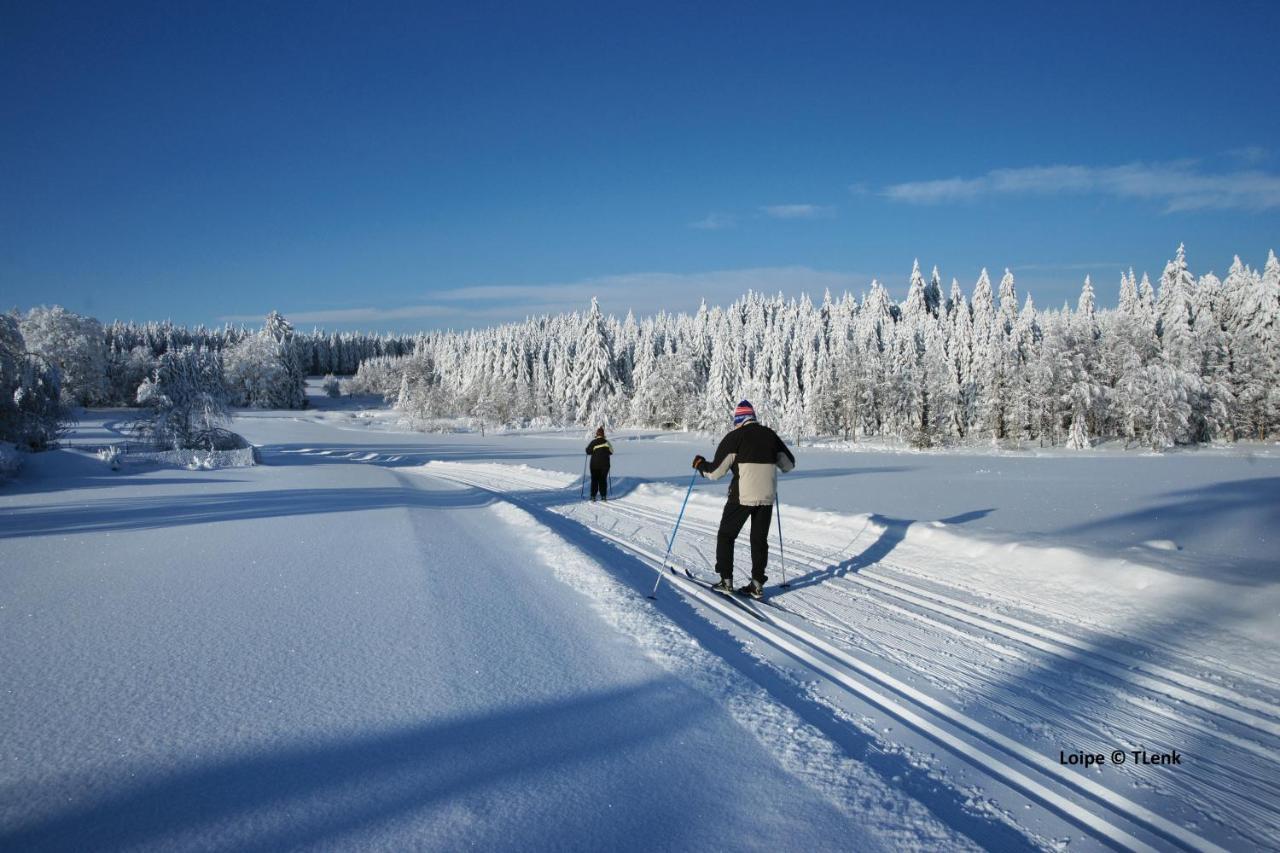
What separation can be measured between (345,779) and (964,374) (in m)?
72.8

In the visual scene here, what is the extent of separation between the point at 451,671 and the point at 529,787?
1.37 meters

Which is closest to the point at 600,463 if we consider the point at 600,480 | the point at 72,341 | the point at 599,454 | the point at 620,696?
the point at 599,454

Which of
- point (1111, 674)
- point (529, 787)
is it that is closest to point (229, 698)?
point (529, 787)

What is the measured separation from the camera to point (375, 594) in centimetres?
563

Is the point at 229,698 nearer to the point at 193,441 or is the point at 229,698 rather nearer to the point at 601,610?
the point at 601,610

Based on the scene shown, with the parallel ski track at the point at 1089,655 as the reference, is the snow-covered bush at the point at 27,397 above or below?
above

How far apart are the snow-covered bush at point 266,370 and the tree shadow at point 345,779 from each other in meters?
103

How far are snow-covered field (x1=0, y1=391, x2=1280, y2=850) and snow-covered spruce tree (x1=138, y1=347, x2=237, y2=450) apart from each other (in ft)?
69.8

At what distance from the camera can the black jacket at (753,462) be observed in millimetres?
6812

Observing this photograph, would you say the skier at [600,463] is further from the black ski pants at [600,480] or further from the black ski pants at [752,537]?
the black ski pants at [752,537]

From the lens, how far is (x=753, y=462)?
6.82 m

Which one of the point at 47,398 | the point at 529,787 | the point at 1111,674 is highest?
the point at 47,398

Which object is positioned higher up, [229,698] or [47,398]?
[47,398]

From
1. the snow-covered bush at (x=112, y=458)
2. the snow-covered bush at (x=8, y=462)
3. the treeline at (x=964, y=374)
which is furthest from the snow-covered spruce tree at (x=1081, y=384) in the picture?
the snow-covered bush at (x=8, y=462)
